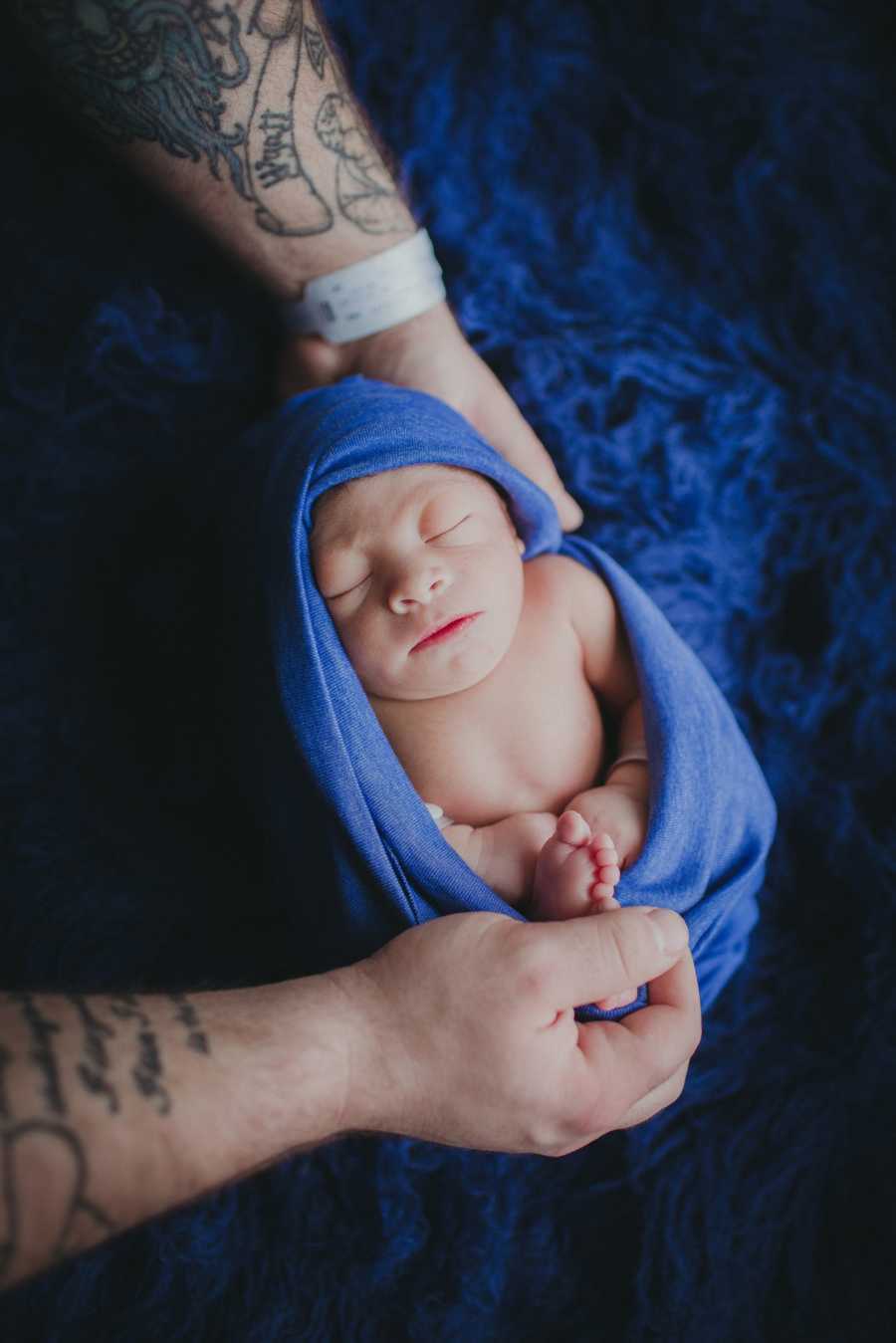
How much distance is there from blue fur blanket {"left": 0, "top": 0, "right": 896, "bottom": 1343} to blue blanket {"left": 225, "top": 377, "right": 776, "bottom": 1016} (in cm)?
12

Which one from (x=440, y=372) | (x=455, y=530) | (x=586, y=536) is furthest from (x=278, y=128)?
(x=586, y=536)

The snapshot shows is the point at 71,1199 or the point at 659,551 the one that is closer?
the point at 71,1199

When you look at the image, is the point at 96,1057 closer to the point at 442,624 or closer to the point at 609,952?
the point at 609,952

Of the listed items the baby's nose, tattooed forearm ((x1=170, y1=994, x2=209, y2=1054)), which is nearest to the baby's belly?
the baby's nose

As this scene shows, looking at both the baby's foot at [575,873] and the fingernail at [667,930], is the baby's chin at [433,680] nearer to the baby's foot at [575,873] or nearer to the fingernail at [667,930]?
the baby's foot at [575,873]

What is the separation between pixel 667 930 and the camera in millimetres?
980

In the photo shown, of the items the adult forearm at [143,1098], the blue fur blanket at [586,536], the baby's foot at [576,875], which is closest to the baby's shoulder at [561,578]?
the blue fur blanket at [586,536]

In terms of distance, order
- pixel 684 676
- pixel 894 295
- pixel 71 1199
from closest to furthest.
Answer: pixel 71 1199, pixel 684 676, pixel 894 295

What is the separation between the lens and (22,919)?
1.24m

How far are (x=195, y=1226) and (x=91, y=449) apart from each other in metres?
1.05

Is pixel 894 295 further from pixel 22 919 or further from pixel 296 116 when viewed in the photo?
pixel 22 919

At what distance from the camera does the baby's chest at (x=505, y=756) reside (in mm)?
1265

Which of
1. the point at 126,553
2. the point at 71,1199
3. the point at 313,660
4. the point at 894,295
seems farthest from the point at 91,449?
the point at 894,295

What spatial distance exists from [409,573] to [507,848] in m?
0.37
